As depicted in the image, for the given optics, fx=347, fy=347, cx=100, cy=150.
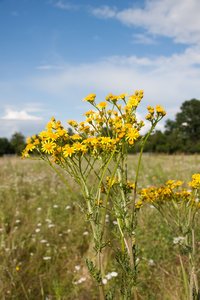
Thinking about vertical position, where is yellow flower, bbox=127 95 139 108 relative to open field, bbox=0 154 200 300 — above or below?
above

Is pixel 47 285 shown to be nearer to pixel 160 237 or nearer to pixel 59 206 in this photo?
pixel 160 237

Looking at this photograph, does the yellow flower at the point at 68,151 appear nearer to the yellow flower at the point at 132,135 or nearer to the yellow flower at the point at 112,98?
the yellow flower at the point at 132,135

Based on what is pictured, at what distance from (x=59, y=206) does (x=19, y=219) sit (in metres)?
0.70

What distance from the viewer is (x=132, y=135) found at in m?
1.82

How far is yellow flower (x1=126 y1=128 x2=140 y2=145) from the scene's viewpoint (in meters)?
1.82

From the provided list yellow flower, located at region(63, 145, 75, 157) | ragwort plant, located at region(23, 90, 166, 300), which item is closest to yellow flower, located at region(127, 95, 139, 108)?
ragwort plant, located at region(23, 90, 166, 300)

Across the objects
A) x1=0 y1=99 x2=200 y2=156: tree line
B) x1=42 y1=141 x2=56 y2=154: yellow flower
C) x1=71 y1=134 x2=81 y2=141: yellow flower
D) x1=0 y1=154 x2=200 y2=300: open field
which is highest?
x1=0 y1=99 x2=200 y2=156: tree line

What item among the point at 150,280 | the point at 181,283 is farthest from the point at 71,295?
the point at 181,283

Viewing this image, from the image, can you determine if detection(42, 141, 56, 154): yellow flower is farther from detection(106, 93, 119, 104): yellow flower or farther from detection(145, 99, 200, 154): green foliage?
detection(145, 99, 200, 154): green foliage

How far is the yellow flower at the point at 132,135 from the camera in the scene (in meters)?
1.82

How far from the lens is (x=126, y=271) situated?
1.85 metres

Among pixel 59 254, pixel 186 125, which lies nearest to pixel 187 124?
pixel 186 125

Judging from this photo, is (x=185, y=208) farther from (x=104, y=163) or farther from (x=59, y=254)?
(x=59, y=254)

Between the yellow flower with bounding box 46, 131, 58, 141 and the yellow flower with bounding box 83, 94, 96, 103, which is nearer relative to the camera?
the yellow flower with bounding box 46, 131, 58, 141
